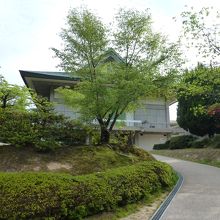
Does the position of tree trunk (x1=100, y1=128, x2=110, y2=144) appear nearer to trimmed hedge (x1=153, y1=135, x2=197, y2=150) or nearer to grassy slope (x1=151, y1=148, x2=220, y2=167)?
grassy slope (x1=151, y1=148, x2=220, y2=167)

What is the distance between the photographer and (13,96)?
13602mm

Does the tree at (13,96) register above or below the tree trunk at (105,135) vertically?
above

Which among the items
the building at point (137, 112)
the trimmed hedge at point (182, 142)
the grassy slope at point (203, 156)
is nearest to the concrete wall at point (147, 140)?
the building at point (137, 112)

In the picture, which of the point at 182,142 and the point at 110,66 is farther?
the point at 182,142

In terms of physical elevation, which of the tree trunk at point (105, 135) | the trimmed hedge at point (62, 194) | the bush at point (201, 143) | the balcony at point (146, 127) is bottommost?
the trimmed hedge at point (62, 194)

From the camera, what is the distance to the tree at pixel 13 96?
13.1 meters

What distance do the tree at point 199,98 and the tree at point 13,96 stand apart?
7189 millimetres

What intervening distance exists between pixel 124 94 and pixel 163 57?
3.07 meters

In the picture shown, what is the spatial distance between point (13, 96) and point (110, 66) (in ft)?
13.1

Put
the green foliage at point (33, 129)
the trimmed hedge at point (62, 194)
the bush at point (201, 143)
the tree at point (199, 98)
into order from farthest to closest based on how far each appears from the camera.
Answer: the bush at point (201, 143)
the tree at point (199, 98)
the green foliage at point (33, 129)
the trimmed hedge at point (62, 194)

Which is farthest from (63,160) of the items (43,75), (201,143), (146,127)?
(146,127)

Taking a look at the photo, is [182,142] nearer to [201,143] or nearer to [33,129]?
[201,143]

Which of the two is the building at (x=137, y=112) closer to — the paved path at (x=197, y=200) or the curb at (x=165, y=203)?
the paved path at (x=197, y=200)

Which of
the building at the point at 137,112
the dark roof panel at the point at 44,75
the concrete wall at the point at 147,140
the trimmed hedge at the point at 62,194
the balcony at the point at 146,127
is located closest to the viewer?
the trimmed hedge at the point at 62,194
